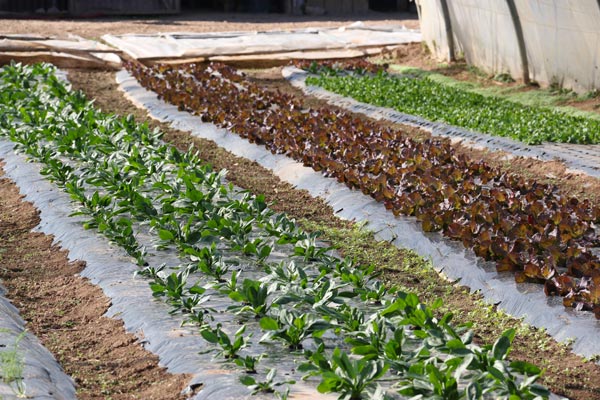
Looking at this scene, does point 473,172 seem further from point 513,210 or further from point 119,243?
point 119,243

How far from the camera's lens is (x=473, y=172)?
324 inches

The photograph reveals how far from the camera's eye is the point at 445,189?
732cm

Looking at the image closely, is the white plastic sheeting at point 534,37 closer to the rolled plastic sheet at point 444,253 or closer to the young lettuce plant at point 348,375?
the rolled plastic sheet at point 444,253

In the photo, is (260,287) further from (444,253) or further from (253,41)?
(253,41)

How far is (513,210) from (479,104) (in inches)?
203

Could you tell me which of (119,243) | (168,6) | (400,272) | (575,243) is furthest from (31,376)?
(168,6)

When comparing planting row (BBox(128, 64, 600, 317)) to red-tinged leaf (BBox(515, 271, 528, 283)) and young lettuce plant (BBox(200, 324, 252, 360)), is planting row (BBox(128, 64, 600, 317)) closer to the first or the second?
red-tinged leaf (BBox(515, 271, 528, 283))

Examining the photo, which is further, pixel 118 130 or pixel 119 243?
pixel 118 130

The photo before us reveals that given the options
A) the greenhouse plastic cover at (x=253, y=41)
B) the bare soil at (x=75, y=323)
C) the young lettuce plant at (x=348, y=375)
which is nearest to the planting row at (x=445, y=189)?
the young lettuce plant at (x=348, y=375)

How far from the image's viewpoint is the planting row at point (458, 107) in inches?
391

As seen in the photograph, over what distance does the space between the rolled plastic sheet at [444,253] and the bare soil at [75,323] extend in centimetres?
208

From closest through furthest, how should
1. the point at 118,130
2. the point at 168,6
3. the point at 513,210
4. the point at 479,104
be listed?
1. the point at 513,210
2. the point at 118,130
3. the point at 479,104
4. the point at 168,6

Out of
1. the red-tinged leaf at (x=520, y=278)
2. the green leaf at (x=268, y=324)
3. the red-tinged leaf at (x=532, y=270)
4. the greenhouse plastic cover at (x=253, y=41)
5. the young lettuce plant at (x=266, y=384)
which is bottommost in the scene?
the red-tinged leaf at (x=520, y=278)

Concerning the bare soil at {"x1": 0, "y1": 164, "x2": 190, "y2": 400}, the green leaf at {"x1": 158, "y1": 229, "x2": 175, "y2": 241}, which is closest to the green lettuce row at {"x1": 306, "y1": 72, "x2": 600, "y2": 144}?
the green leaf at {"x1": 158, "y1": 229, "x2": 175, "y2": 241}
